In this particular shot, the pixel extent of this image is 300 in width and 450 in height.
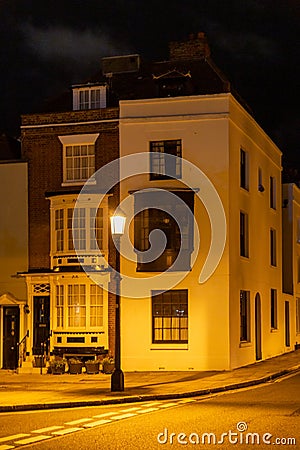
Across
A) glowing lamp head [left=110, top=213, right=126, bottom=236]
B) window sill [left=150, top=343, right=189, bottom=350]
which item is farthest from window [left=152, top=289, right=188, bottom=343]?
glowing lamp head [left=110, top=213, right=126, bottom=236]

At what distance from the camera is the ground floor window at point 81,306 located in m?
31.4

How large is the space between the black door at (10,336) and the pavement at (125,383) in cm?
63

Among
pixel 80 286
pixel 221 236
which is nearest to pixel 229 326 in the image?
pixel 221 236

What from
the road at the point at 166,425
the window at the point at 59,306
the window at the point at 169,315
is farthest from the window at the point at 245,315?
the road at the point at 166,425

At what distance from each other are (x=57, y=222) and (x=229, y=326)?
730cm

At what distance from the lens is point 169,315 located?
31281mm

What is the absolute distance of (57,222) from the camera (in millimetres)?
32094

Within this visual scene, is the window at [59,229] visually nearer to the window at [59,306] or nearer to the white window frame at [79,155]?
the white window frame at [79,155]

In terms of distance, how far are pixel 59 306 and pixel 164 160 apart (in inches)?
256

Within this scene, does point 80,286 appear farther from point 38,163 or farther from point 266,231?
point 266,231

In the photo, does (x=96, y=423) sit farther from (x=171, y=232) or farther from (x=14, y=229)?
(x=14, y=229)

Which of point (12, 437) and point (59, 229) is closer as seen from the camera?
point (12, 437)

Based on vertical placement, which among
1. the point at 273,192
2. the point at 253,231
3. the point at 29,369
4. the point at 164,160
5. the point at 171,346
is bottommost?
the point at 29,369

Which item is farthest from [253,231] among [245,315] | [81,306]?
[81,306]
